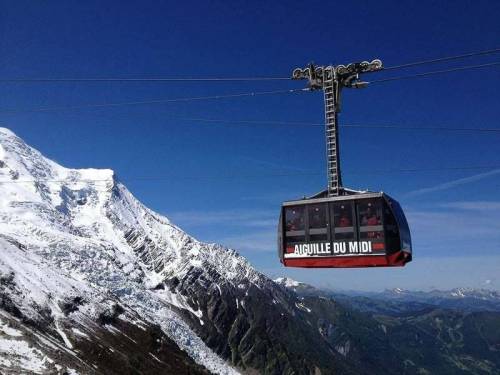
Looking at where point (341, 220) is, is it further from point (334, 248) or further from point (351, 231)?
point (334, 248)

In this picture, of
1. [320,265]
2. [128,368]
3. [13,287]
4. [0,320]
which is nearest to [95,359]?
[128,368]

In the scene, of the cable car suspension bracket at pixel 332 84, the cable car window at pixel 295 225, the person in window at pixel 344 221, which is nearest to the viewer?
the cable car suspension bracket at pixel 332 84

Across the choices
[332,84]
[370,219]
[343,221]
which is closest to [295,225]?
[343,221]

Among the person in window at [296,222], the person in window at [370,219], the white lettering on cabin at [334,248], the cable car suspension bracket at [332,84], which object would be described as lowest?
the white lettering on cabin at [334,248]

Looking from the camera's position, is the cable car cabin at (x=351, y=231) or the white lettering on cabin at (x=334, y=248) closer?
the cable car cabin at (x=351, y=231)

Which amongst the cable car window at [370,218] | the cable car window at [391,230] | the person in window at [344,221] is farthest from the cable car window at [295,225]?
the cable car window at [391,230]

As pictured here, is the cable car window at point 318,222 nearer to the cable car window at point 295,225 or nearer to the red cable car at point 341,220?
the red cable car at point 341,220

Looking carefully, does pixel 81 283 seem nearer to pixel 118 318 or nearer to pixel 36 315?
pixel 118 318

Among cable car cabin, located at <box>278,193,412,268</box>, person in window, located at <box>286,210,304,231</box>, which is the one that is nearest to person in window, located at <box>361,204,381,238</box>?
cable car cabin, located at <box>278,193,412,268</box>

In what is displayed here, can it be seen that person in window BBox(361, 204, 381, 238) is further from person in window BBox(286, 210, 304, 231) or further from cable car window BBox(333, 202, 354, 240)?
person in window BBox(286, 210, 304, 231)

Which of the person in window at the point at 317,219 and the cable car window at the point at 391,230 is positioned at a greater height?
the person in window at the point at 317,219
